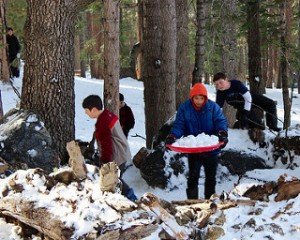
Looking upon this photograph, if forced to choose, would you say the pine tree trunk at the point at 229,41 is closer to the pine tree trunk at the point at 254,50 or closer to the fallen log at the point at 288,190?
the pine tree trunk at the point at 254,50

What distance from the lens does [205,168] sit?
5.68m

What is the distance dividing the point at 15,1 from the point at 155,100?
1012 cm

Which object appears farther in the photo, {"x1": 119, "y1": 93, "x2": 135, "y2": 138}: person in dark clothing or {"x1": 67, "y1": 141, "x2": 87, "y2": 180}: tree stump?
{"x1": 119, "y1": 93, "x2": 135, "y2": 138}: person in dark clothing

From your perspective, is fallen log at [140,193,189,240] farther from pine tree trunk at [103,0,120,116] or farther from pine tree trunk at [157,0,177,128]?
pine tree trunk at [157,0,177,128]

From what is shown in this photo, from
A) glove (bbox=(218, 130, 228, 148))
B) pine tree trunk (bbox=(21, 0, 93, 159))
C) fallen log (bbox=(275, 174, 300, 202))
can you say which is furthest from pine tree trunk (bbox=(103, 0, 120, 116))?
fallen log (bbox=(275, 174, 300, 202))

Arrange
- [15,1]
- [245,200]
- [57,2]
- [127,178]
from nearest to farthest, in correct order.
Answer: [245,200]
[57,2]
[127,178]
[15,1]

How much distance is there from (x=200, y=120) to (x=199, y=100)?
0.87ft

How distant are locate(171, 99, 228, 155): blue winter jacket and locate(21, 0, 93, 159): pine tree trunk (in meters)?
2.24

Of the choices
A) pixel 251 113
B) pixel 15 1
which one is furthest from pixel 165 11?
pixel 15 1

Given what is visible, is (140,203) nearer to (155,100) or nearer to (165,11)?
(155,100)

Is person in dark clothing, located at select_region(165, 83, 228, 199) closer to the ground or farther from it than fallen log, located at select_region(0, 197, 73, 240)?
farther from it

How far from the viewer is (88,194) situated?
4.24 meters

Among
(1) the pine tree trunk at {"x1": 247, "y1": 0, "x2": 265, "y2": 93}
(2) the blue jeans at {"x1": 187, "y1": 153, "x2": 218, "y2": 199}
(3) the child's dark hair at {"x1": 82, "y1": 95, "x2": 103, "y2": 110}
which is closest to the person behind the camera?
(3) the child's dark hair at {"x1": 82, "y1": 95, "x2": 103, "y2": 110}

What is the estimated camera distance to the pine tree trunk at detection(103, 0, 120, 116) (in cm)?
682
